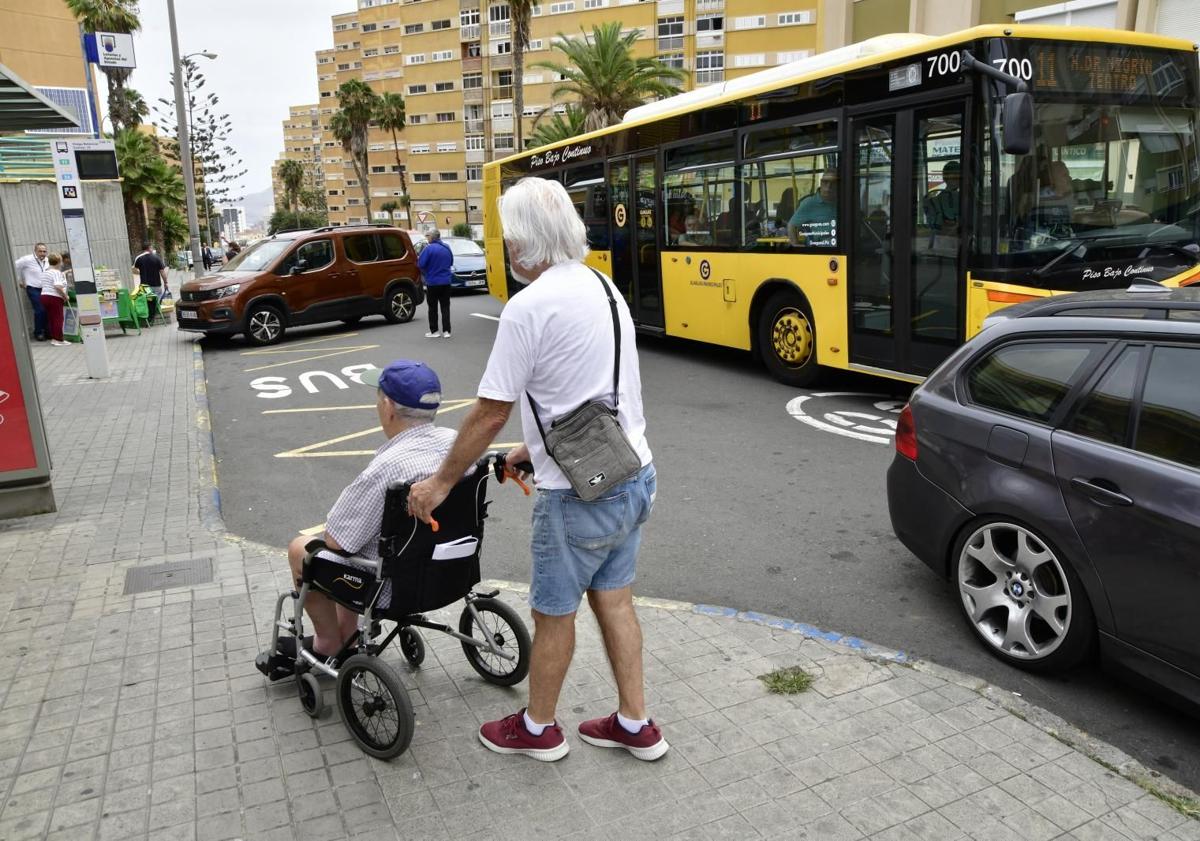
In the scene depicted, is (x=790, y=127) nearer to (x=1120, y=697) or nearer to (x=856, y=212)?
(x=856, y=212)

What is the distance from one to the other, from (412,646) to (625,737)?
1.11 m

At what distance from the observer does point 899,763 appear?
3182mm

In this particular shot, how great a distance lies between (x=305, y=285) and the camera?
1644 centimetres

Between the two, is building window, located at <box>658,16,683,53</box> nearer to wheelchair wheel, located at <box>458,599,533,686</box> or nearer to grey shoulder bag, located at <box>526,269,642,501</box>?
wheelchair wheel, located at <box>458,599,533,686</box>

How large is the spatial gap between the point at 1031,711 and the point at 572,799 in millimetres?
1821

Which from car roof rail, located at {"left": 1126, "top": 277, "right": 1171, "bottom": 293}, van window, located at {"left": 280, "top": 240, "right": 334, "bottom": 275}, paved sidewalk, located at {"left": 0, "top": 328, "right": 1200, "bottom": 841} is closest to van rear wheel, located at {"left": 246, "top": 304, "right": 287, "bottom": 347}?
van window, located at {"left": 280, "top": 240, "right": 334, "bottom": 275}

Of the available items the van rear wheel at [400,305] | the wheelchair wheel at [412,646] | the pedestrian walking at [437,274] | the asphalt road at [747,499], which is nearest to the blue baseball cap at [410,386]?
the wheelchair wheel at [412,646]

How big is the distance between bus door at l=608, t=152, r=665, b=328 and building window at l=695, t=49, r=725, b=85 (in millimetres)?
58170

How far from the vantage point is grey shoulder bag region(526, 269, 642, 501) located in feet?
9.35

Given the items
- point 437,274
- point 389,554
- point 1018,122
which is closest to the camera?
point 389,554

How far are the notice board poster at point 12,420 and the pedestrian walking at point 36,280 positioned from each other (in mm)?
11895

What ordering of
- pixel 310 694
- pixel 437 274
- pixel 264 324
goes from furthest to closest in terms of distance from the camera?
1. pixel 264 324
2. pixel 437 274
3. pixel 310 694

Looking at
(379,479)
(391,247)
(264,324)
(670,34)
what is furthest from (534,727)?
(670,34)

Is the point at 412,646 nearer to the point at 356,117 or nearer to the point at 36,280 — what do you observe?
the point at 36,280
